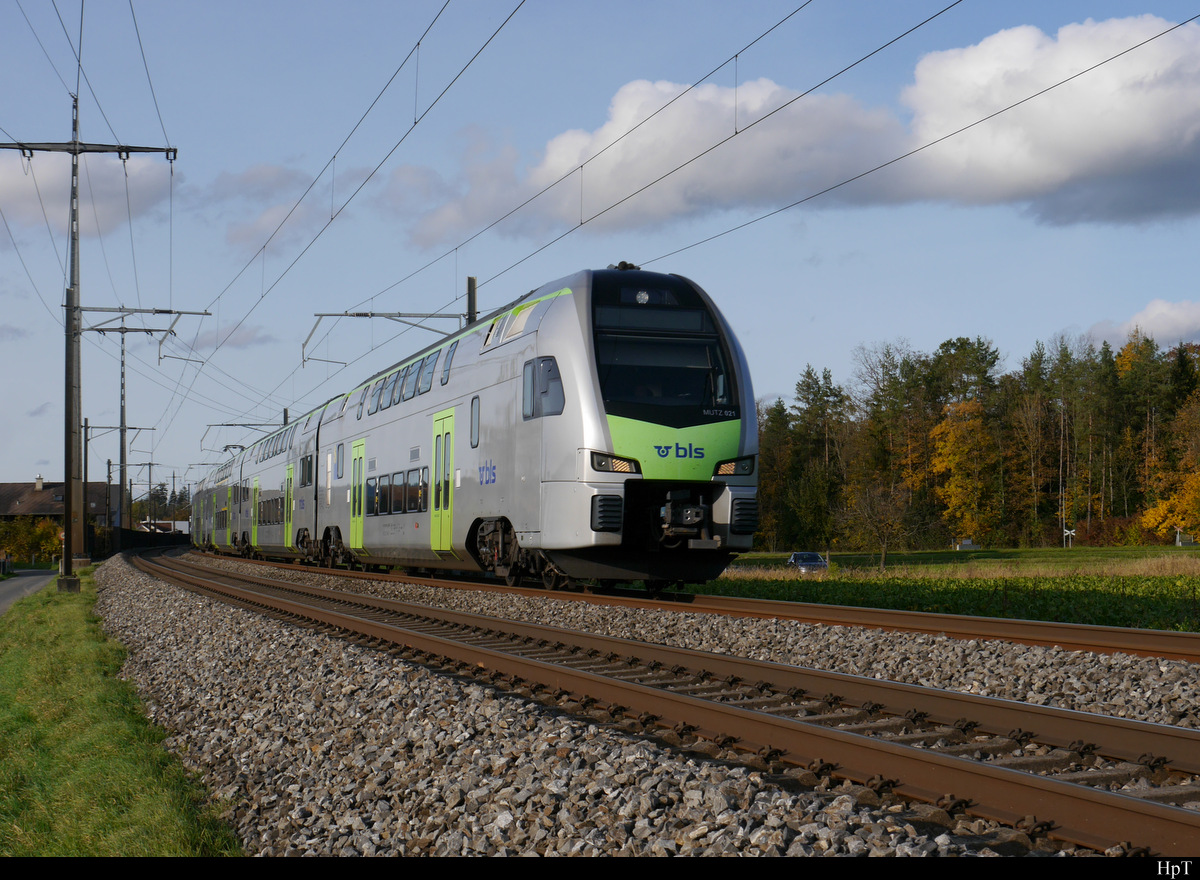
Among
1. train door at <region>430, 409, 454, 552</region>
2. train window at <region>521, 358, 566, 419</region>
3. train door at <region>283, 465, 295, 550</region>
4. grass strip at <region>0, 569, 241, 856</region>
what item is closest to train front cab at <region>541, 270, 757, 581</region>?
train window at <region>521, 358, 566, 419</region>

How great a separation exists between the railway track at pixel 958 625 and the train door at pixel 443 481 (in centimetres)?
312

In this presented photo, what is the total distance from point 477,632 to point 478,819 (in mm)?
6697

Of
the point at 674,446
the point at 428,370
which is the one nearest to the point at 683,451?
the point at 674,446

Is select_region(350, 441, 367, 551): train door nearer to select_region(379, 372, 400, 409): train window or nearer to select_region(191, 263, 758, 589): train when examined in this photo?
select_region(379, 372, 400, 409): train window

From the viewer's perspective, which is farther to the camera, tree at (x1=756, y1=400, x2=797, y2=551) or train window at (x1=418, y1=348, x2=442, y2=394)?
tree at (x1=756, y1=400, x2=797, y2=551)

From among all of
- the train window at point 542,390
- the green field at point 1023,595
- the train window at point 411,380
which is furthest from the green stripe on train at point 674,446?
the train window at point 411,380

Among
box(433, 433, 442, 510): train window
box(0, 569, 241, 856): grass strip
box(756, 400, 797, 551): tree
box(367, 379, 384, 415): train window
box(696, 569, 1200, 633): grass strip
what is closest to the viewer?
box(0, 569, 241, 856): grass strip

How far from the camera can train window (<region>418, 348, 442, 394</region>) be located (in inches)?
706

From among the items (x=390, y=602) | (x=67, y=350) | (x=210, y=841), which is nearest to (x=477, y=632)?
(x=390, y=602)

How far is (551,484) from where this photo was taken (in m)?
12.7

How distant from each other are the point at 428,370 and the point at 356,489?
5.26m

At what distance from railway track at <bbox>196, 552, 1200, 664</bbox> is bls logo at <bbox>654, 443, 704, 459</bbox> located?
174 cm

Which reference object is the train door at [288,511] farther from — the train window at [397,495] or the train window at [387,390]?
the train window at [397,495]

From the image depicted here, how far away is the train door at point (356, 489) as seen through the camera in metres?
22.0
